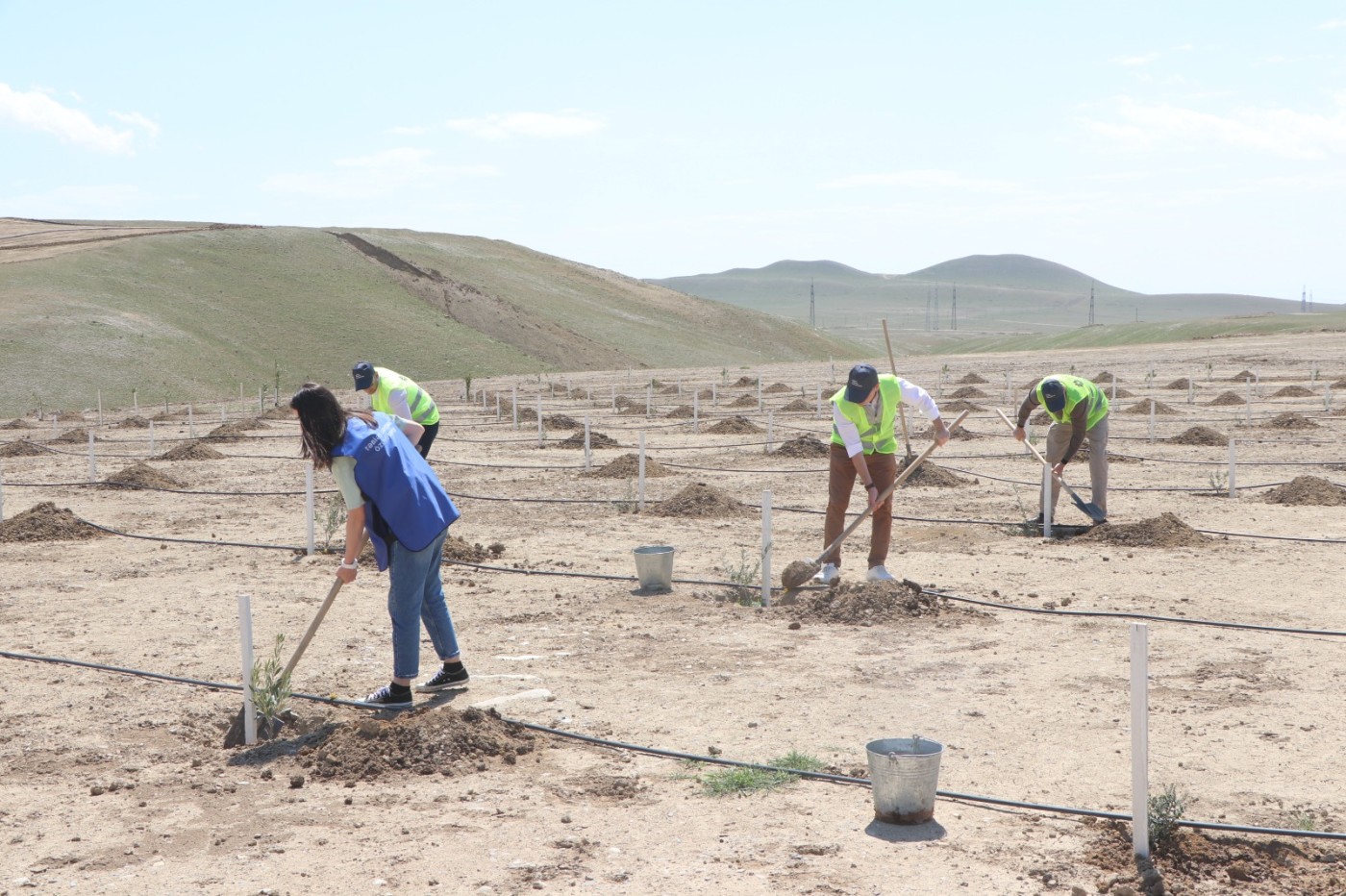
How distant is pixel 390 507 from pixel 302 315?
6906cm

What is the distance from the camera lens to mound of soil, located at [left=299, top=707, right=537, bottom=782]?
5.73m

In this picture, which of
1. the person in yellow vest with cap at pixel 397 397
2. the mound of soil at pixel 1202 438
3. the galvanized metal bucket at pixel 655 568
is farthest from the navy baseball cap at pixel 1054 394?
the mound of soil at pixel 1202 438

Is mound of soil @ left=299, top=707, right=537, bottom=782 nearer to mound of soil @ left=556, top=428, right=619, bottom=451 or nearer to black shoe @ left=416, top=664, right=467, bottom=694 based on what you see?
black shoe @ left=416, top=664, right=467, bottom=694

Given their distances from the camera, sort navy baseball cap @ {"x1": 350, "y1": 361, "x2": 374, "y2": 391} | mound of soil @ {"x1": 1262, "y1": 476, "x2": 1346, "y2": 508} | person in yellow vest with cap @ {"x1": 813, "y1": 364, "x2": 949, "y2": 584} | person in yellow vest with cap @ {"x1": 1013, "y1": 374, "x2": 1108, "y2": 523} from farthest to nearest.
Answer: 1. mound of soil @ {"x1": 1262, "y1": 476, "x2": 1346, "y2": 508}
2. person in yellow vest with cap @ {"x1": 1013, "y1": 374, "x2": 1108, "y2": 523}
3. navy baseball cap @ {"x1": 350, "y1": 361, "x2": 374, "y2": 391}
4. person in yellow vest with cap @ {"x1": 813, "y1": 364, "x2": 949, "y2": 584}

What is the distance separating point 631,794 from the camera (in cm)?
545

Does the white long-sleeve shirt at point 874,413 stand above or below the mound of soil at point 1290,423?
above

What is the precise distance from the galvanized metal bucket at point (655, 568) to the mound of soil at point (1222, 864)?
5.04 meters

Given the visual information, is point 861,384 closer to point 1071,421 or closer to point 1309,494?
point 1071,421

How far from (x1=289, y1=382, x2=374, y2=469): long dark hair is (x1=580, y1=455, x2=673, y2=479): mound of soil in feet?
38.0

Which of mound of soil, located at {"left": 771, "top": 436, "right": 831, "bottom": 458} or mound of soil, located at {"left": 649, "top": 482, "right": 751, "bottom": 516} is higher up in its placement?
mound of soil, located at {"left": 771, "top": 436, "right": 831, "bottom": 458}

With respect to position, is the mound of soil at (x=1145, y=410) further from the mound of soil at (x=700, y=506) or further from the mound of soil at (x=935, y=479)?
the mound of soil at (x=700, y=506)

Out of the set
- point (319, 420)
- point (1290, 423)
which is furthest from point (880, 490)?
point (1290, 423)

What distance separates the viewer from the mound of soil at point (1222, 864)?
175 inches

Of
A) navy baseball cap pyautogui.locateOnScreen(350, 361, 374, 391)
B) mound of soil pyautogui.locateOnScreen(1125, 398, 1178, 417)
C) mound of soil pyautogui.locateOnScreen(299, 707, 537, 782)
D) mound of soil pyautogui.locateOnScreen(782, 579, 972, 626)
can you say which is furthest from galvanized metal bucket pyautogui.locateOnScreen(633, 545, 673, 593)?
mound of soil pyautogui.locateOnScreen(1125, 398, 1178, 417)
